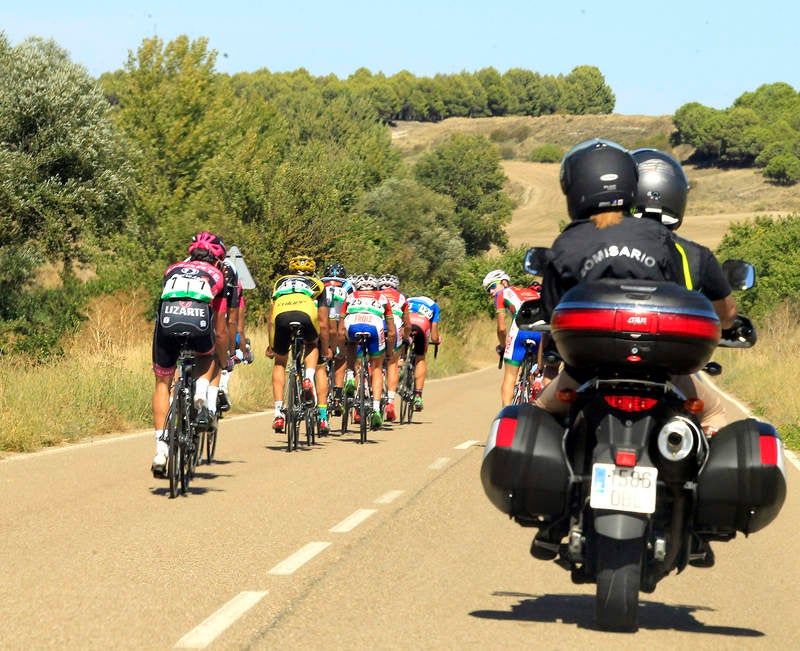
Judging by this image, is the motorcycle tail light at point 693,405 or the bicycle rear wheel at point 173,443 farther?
the bicycle rear wheel at point 173,443

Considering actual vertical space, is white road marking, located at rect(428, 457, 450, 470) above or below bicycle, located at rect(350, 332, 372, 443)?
below

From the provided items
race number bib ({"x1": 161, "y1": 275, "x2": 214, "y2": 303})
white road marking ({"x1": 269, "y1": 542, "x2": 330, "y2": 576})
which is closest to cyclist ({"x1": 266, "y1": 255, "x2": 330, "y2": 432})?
race number bib ({"x1": 161, "y1": 275, "x2": 214, "y2": 303})

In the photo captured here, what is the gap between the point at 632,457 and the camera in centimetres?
584

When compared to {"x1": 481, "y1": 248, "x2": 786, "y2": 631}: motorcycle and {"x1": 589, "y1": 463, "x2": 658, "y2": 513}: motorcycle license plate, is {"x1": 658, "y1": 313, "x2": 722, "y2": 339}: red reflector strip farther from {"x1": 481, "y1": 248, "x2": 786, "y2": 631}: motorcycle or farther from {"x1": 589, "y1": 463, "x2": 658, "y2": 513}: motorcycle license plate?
{"x1": 589, "y1": 463, "x2": 658, "y2": 513}: motorcycle license plate

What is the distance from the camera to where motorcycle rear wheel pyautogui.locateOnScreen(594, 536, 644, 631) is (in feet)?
19.2

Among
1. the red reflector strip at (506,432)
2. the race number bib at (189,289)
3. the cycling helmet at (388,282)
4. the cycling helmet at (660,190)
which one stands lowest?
the red reflector strip at (506,432)

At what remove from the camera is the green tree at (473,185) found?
102 m

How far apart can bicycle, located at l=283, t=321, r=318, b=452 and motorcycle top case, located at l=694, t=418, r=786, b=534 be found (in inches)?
370

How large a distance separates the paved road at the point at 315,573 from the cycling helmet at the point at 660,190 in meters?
1.91

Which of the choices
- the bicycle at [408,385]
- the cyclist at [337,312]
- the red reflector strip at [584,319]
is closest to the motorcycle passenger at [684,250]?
the red reflector strip at [584,319]

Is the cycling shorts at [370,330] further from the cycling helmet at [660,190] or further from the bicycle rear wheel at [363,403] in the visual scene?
the cycling helmet at [660,190]

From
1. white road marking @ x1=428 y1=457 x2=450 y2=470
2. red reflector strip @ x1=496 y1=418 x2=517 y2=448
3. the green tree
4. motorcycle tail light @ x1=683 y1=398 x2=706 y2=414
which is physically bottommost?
white road marking @ x1=428 y1=457 x2=450 y2=470

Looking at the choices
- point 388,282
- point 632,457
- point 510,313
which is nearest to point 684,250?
point 632,457

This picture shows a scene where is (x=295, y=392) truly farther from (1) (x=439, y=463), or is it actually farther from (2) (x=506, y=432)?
(2) (x=506, y=432)
